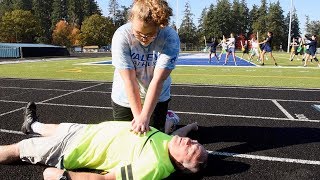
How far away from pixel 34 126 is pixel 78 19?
4171 inches

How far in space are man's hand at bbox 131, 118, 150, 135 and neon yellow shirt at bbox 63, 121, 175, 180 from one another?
51mm

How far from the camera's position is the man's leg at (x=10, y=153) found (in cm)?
377

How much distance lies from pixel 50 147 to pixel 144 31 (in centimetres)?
160

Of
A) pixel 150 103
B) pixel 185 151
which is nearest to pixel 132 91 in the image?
pixel 150 103

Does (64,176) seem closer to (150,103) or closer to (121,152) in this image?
(121,152)

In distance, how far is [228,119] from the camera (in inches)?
257

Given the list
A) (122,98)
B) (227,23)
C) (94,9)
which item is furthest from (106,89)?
(94,9)

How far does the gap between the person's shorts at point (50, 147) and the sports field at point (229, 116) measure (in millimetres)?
207

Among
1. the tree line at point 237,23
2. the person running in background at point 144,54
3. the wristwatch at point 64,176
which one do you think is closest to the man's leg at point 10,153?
the wristwatch at point 64,176

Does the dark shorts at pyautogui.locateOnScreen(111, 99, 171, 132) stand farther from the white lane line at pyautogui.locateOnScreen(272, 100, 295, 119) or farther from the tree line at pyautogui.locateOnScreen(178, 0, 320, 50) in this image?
the tree line at pyautogui.locateOnScreen(178, 0, 320, 50)

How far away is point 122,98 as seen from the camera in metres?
4.11

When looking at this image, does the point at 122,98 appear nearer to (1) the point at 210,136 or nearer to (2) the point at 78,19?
(1) the point at 210,136

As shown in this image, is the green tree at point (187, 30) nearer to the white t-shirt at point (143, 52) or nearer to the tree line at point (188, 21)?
the tree line at point (188, 21)

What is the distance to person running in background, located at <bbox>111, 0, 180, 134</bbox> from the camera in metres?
3.21
